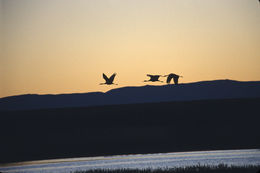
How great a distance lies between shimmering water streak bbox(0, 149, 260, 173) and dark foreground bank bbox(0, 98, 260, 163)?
1079 millimetres

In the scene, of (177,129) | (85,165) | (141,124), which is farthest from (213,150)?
(141,124)

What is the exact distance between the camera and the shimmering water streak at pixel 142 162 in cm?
1077

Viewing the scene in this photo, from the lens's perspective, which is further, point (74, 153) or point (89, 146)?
point (89, 146)

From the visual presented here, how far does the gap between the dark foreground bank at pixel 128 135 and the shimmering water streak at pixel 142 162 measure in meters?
1.08

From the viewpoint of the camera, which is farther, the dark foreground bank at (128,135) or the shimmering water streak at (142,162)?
the dark foreground bank at (128,135)

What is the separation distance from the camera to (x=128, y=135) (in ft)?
70.3

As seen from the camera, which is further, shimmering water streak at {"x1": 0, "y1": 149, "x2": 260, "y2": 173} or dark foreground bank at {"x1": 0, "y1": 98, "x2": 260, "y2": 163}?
dark foreground bank at {"x1": 0, "y1": 98, "x2": 260, "y2": 163}

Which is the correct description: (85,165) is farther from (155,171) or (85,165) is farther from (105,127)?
(105,127)

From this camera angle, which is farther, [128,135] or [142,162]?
[128,135]

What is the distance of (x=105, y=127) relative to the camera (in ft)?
86.6

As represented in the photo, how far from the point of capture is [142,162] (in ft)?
38.1

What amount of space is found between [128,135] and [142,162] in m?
9.84

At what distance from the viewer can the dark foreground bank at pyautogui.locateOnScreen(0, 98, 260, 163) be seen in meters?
14.9

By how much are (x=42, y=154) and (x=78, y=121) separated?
52.0ft
